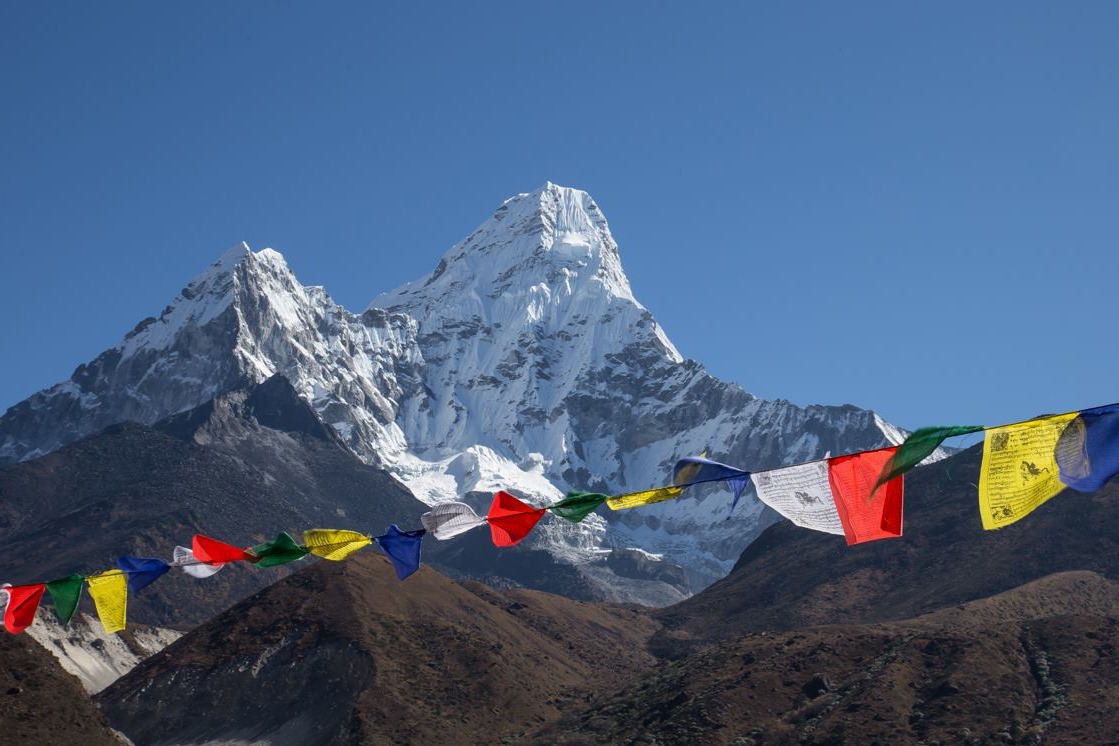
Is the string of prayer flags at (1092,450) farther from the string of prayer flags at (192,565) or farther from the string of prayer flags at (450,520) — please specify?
the string of prayer flags at (192,565)

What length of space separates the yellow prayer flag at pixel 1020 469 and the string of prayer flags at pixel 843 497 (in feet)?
6.32

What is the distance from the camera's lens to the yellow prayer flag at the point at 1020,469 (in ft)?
69.6

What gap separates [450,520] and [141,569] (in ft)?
23.7

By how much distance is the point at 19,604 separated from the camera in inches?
1283

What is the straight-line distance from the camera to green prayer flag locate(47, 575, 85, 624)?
3120 centimetres

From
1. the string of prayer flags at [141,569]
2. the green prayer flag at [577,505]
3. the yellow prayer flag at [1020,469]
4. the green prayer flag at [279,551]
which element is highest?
the string of prayer flags at [141,569]

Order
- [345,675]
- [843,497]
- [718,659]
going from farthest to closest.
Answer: [345,675]
[718,659]
[843,497]

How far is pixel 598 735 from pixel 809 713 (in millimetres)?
11467

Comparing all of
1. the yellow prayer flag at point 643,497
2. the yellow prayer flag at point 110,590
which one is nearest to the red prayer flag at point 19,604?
the yellow prayer flag at point 110,590

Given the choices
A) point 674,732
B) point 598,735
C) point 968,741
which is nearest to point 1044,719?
point 968,741

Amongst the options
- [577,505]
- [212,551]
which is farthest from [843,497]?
[212,551]

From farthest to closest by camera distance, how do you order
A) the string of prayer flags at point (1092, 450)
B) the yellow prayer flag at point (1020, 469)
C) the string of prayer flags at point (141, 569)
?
the string of prayer flags at point (141, 569)
the yellow prayer flag at point (1020, 469)
the string of prayer flags at point (1092, 450)

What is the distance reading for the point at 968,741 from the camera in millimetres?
67500

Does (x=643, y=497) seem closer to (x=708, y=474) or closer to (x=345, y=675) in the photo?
(x=708, y=474)
